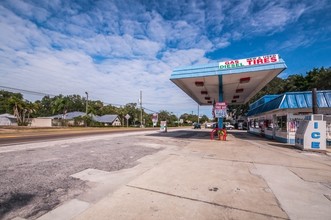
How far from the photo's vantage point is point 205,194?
4641 mm

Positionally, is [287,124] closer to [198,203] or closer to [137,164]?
[137,164]

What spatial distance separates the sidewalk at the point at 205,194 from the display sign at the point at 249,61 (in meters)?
8.57

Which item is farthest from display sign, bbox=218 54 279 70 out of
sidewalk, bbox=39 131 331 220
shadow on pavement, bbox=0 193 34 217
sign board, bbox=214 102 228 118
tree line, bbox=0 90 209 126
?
tree line, bbox=0 90 209 126

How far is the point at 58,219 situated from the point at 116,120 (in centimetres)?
7692

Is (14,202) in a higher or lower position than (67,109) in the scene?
lower

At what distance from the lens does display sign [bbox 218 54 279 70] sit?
527 inches

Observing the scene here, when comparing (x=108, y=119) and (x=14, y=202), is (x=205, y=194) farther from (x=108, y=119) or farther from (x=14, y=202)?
(x=108, y=119)

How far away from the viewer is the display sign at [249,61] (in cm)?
1340

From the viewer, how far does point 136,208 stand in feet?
12.7

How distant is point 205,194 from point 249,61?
12.3m

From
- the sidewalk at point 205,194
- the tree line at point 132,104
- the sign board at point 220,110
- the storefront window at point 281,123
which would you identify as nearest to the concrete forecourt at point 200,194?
the sidewalk at point 205,194

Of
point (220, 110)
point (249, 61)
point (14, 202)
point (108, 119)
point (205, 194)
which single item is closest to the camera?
point (14, 202)

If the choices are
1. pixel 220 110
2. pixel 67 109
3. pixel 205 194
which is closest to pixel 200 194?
→ pixel 205 194

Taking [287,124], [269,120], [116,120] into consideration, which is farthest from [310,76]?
[116,120]
